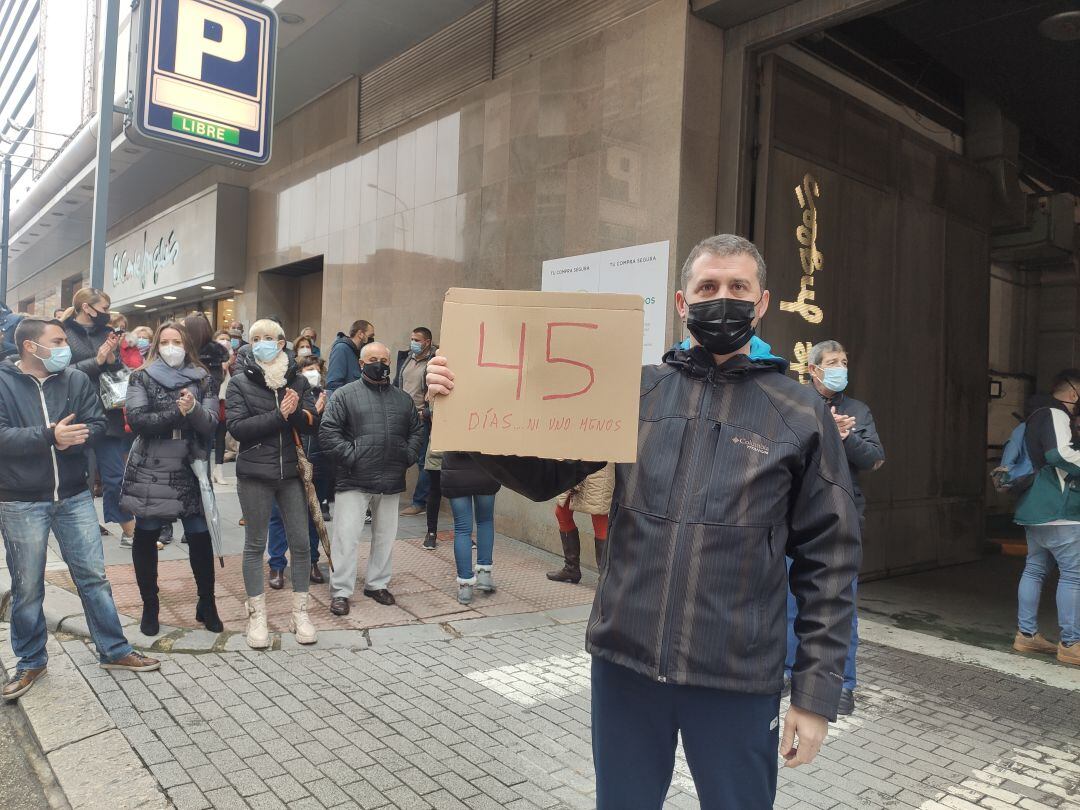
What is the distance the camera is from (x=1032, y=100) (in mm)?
10117

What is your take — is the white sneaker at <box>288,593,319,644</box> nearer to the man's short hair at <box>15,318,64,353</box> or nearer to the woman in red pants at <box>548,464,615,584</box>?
the woman in red pants at <box>548,464,615,584</box>

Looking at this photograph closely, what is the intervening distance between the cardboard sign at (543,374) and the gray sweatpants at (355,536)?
406 centimetres

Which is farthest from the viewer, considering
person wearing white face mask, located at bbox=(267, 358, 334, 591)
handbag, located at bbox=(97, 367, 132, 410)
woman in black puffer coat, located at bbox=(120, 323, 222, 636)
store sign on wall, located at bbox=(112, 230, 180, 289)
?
store sign on wall, located at bbox=(112, 230, 180, 289)

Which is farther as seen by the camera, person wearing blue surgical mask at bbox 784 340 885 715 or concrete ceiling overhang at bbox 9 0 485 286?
concrete ceiling overhang at bbox 9 0 485 286

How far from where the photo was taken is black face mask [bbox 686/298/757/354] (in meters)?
2.05

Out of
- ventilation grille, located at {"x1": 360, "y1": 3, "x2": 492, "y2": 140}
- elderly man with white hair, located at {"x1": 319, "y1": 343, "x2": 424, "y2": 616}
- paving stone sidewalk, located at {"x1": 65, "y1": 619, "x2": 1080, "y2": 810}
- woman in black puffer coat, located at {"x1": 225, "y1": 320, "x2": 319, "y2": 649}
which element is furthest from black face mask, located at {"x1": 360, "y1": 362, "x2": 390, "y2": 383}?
ventilation grille, located at {"x1": 360, "y1": 3, "x2": 492, "y2": 140}

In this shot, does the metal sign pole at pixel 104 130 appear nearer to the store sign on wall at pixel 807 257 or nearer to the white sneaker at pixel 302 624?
the white sneaker at pixel 302 624

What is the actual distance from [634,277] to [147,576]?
4.64 metres

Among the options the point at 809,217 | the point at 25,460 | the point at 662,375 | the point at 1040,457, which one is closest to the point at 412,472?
the point at 809,217

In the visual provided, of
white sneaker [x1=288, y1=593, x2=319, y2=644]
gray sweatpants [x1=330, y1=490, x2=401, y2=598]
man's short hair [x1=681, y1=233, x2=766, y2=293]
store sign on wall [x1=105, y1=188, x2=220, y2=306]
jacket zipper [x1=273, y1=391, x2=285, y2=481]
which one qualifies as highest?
store sign on wall [x1=105, y1=188, x2=220, y2=306]

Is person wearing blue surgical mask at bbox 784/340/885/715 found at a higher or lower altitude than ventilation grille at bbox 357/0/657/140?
lower

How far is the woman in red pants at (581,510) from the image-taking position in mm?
5707

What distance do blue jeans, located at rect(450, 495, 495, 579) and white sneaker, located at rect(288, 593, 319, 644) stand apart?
1295 millimetres

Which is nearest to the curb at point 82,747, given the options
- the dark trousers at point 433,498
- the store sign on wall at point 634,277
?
the dark trousers at point 433,498
